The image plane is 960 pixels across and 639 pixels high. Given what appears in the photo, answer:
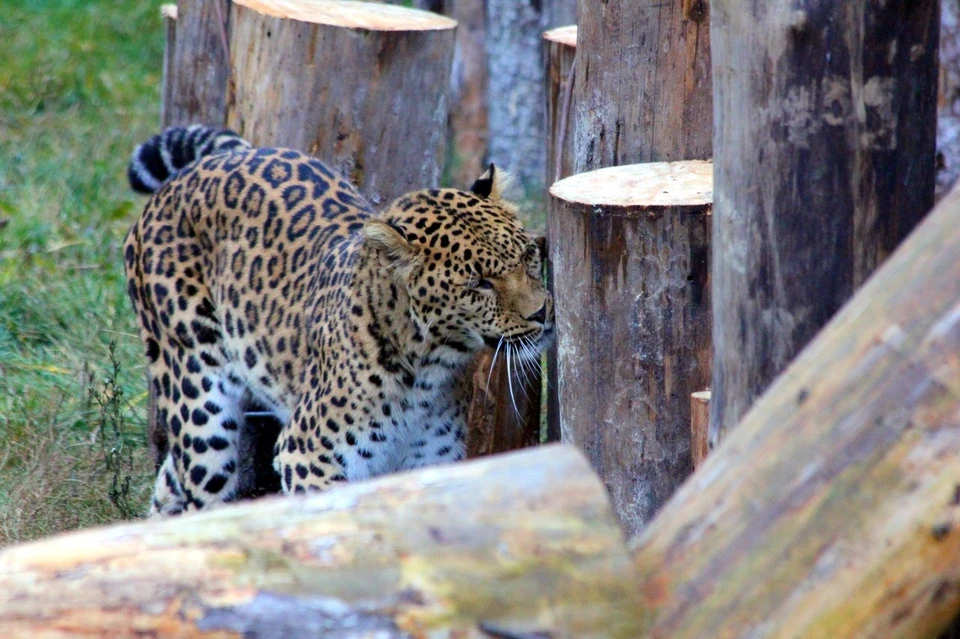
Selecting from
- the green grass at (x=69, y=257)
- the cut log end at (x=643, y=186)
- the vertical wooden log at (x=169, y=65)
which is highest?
the vertical wooden log at (x=169, y=65)

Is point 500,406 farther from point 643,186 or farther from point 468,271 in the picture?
point 643,186

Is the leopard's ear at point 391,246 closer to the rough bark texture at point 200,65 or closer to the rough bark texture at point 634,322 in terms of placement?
the rough bark texture at point 634,322

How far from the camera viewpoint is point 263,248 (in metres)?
6.05

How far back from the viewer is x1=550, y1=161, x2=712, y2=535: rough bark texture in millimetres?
4328

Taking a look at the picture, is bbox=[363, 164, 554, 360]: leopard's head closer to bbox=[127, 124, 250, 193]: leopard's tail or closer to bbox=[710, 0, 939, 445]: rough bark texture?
bbox=[127, 124, 250, 193]: leopard's tail

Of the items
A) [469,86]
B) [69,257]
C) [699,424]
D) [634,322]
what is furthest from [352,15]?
[469,86]

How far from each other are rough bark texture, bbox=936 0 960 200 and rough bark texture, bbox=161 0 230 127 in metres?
3.62

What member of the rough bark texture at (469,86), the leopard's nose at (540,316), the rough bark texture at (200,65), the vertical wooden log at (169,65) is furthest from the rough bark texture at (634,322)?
the rough bark texture at (469,86)

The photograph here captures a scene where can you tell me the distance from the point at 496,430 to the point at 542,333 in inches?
32.5

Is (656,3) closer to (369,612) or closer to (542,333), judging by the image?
(542,333)

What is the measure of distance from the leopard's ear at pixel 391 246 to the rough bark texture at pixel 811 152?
230 centimetres

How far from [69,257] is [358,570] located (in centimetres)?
755

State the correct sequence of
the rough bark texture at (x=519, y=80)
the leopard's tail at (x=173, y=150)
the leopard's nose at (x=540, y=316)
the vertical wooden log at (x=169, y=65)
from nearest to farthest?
the leopard's nose at (x=540, y=316) → the leopard's tail at (x=173, y=150) → the vertical wooden log at (x=169, y=65) → the rough bark texture at (x=519, y=80)

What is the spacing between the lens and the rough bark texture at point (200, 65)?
698 centimetres
